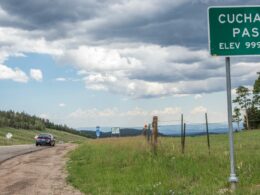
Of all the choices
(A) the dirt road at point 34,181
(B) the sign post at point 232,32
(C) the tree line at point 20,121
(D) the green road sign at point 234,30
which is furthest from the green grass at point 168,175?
(C) the tree line at point 20,121

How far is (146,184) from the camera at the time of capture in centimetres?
1382

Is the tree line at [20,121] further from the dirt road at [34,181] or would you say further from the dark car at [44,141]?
the dirt road at [34,181]

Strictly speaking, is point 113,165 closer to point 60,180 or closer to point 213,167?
point 60,180

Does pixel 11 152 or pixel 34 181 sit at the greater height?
pixel 11 152

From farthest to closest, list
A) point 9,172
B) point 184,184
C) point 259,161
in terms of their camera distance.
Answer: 1. point 9,172
2. point 259,161
3. point 184,184

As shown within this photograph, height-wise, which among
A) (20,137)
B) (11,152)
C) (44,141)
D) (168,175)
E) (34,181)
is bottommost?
(34,181)

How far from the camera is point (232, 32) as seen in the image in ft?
33.9

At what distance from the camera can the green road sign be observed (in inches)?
406

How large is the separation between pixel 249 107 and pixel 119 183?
70.4 meters

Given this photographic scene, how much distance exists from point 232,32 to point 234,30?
0.05m

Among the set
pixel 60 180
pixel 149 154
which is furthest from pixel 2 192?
pixel 149 154

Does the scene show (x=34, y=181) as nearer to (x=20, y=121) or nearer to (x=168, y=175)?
(x=168, y=175)

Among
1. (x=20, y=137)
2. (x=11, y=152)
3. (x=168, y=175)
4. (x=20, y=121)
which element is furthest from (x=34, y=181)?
(x=20, y=121)

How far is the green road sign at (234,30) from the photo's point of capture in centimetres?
1030
